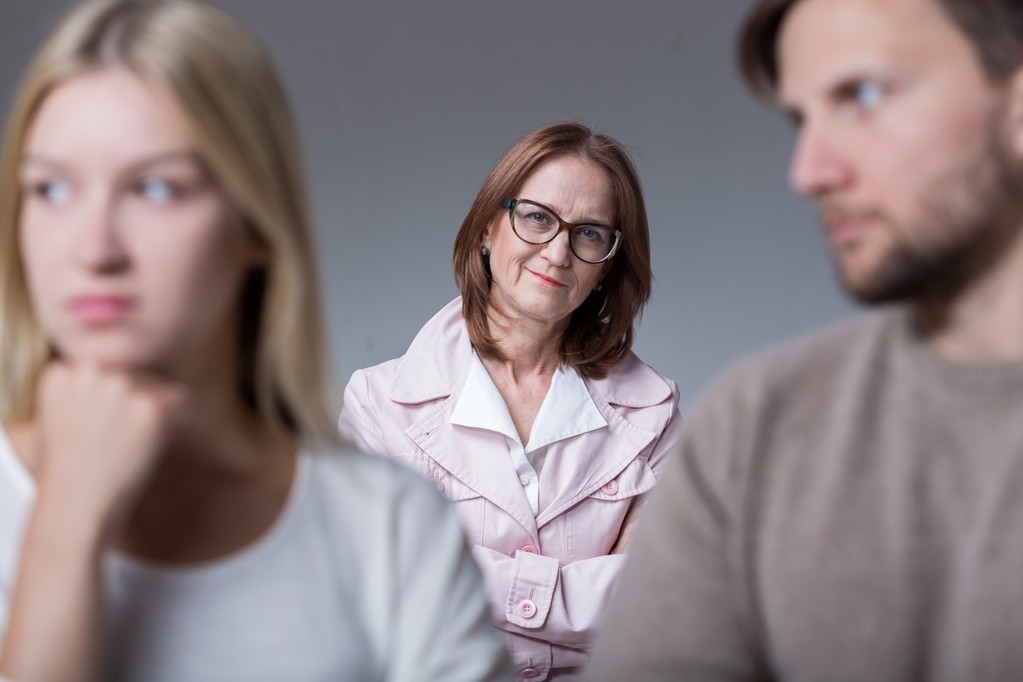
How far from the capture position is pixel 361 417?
2.19 metres

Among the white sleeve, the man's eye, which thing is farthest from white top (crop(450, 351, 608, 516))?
the man's eye

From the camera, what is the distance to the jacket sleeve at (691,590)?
1086mm

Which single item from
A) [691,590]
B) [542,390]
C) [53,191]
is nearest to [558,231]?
[542,390]

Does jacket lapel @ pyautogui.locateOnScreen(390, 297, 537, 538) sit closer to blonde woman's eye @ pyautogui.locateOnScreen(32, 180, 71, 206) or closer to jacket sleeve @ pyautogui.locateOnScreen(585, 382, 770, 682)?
jacket sleeve @ pyautogui.locateOnScreen(585, 382, 770, 682)

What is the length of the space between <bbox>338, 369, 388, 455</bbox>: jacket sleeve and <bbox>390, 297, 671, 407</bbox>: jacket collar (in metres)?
0.07

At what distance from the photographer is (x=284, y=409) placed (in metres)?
1.01

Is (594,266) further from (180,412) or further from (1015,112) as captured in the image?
(180,412)

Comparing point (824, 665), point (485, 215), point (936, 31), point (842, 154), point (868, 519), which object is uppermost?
point (936, 31)

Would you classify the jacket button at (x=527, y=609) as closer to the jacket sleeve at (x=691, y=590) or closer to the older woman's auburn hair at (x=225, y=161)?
the jacket sleeve at (x=691, y=590)

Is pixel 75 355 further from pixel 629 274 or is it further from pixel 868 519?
pixel 629 274

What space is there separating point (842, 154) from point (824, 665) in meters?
0.48

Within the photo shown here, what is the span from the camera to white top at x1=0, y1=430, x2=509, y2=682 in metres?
0.89

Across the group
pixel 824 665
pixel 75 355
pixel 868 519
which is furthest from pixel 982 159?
pixel 75 355

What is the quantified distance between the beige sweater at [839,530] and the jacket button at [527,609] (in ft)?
2.61
